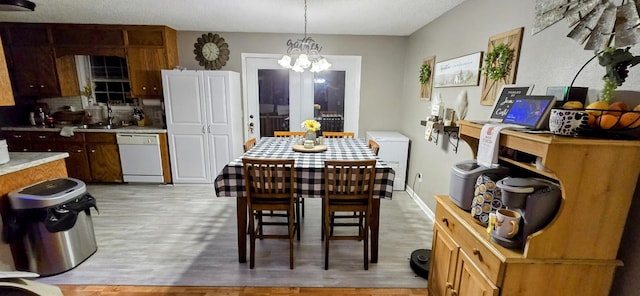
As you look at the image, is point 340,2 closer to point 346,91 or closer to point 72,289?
point 346,91

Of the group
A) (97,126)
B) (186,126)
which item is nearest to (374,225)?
(186,126)

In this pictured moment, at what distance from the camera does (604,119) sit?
101cm

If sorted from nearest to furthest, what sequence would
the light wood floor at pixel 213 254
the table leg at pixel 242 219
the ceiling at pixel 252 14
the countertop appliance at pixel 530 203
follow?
the countertop appliance at pixel 530 203 → the light wood floor at pixel 213 254 → the table leg at pixel 242 219 → the ceiling at pixel 252 14

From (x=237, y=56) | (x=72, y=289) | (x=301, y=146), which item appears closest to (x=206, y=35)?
(x=237, y=56)

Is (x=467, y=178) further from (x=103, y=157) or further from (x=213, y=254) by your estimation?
(x=103, y=157)

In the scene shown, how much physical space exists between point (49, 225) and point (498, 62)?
3600 millimetres

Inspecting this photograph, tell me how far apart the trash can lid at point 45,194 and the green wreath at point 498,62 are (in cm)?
340

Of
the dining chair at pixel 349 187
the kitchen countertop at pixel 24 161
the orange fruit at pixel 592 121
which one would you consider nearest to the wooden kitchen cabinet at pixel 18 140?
the kitchen countertop at pixel 24 161

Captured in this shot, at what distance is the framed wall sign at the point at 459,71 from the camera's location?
2359 mm

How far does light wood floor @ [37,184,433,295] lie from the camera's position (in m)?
2.05

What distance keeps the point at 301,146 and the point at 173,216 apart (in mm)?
1771

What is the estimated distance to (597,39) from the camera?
118 cm

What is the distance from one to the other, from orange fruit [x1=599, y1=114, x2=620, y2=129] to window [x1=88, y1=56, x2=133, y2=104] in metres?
5.27

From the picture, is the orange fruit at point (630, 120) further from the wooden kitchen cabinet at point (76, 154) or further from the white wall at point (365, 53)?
the wooden kitchen cabinet at point (76, 154)
